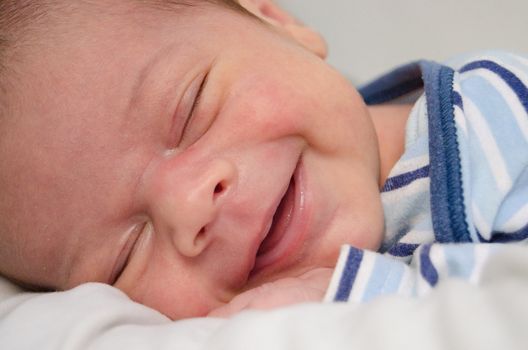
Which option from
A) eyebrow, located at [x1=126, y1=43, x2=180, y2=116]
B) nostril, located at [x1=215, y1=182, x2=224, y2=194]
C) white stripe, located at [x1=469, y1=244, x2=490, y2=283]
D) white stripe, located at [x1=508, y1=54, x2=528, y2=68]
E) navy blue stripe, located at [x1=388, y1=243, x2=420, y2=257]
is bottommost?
navy blue stripe, located at [x1=388, y1=243, x2=420, y2=257]

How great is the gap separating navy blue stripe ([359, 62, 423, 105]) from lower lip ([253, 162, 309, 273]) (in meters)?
0.39

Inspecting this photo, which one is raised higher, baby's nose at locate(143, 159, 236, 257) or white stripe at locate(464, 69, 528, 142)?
white stripe at locate(464, 69, 528, 142)

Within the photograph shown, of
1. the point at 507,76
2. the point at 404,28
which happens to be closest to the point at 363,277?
the point at 507,76

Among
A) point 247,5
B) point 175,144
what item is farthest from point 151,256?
point 247,5

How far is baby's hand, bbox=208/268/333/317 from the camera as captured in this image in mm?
668

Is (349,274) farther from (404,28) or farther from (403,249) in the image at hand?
(404,28)

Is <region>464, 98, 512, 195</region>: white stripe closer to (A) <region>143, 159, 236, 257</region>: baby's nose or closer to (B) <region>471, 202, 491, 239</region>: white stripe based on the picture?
(B) <region>471, 202, 491, 239</region>: white stripe

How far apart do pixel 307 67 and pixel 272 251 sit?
27 cm

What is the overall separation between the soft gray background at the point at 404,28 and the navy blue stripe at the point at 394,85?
201mm

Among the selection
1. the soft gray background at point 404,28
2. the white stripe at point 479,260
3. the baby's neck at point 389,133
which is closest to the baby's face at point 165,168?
the baby's neck at point 389,133

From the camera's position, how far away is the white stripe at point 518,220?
30.5 inches

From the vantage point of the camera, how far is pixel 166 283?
0.79 meters

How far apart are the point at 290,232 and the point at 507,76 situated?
391 mm

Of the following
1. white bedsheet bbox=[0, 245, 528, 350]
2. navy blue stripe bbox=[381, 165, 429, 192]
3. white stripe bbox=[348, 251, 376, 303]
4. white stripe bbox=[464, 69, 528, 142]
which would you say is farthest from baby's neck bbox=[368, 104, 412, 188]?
white bedsheet bbox=[0, 245, 528, 350]
